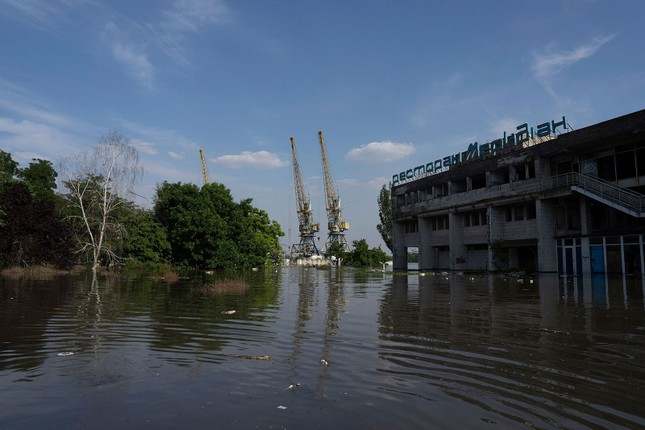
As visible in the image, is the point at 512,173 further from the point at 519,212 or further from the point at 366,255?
the point at 366,255

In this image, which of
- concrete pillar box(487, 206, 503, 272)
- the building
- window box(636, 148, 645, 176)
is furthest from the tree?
window box(636, 148, 645, 176)

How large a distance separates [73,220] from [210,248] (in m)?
14.2

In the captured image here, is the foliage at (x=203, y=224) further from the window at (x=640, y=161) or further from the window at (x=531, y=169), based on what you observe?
the window at (x=640, y=161)

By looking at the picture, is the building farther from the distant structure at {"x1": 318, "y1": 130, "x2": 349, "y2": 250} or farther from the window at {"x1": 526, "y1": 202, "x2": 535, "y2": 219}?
the distant structure at {"x1": 318, "y1": 130, "x2": 349, "y2": 250}

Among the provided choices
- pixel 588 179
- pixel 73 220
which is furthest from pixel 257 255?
pixel 588 179

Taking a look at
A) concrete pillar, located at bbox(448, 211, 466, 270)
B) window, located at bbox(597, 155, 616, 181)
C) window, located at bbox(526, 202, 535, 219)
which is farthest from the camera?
concrete pillar, located at bbox(448, 211, 466, 270)

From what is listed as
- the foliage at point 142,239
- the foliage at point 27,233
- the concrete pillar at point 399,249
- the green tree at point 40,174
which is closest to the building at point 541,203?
the concrete pillar at point 399,249

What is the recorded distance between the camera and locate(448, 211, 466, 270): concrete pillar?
4903 cm

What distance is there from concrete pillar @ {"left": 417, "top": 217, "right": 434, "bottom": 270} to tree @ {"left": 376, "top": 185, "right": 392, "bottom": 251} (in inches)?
764

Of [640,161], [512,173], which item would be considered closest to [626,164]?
[640,161]

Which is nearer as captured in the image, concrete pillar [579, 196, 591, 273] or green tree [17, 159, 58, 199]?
Result: concrete pillar [579, 196, 591, 273]

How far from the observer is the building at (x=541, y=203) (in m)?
33.4

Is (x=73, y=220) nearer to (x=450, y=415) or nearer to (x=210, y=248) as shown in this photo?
(x=210, y=248)

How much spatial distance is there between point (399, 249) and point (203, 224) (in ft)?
76.8
